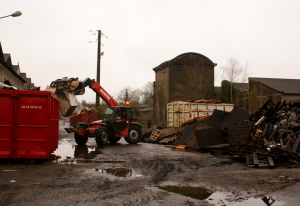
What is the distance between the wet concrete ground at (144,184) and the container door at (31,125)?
1.45 ft

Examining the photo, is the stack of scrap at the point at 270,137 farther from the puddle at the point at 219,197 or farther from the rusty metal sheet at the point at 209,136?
the puddle at the point at 219,197

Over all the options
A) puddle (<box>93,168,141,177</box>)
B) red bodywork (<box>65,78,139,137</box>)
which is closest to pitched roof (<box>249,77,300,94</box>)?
red bodywork (<box>65,78,139,137</box>)

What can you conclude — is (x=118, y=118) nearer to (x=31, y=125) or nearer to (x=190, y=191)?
(x=31, y=125)

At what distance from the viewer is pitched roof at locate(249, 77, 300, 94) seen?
37469 mm

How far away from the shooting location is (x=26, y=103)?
9156mm

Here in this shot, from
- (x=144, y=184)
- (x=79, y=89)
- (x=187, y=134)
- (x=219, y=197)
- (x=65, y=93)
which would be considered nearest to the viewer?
(x=219, y=197)

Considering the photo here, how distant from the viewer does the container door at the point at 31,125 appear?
910 cm

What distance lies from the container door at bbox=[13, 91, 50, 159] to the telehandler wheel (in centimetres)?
549

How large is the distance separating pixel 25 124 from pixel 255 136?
963cm

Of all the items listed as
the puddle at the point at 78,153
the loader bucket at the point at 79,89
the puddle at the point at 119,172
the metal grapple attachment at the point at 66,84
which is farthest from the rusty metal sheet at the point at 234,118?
the puddle at the point at 119,172

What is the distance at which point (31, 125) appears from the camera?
920 cm

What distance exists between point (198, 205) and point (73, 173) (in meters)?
3.99

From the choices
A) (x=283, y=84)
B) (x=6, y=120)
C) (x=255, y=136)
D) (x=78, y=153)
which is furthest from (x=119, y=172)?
(x=283, y=84)

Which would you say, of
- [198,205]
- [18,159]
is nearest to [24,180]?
[18,159]
